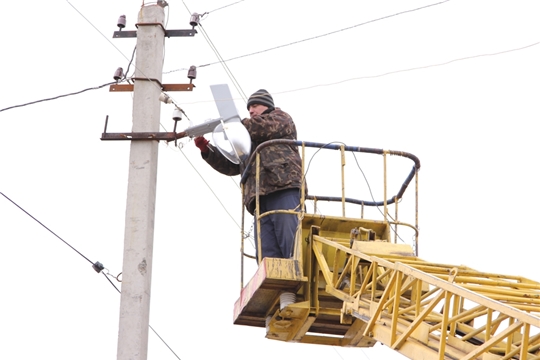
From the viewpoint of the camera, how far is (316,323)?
37.4 ft

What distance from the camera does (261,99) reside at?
457 inches

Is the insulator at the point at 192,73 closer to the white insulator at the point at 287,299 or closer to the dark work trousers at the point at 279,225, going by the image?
the dark work trousers at the point at 279,225

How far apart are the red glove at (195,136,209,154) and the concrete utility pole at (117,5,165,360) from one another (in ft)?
1.43

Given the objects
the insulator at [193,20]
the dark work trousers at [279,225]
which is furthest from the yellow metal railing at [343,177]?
the insulator at [193,20]

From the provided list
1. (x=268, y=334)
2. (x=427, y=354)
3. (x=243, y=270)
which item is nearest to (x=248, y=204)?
(x=243, y=270)

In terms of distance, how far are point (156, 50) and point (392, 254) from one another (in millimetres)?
3876

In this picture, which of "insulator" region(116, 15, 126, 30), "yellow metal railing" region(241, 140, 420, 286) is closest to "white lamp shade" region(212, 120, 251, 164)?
"yellow metal railing" region(241, 140, 420, 286)

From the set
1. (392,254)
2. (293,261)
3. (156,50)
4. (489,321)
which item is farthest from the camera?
(156,50)

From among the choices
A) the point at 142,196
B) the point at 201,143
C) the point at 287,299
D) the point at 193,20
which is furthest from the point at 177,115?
the point at 287,299

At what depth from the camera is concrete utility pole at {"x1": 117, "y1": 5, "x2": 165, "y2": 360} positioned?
10.8 metres

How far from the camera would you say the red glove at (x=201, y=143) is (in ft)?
37.4

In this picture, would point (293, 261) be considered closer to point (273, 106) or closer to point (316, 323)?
point (316, 323)

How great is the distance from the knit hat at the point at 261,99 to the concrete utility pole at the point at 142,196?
1008 millimetres

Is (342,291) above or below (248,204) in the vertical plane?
below
